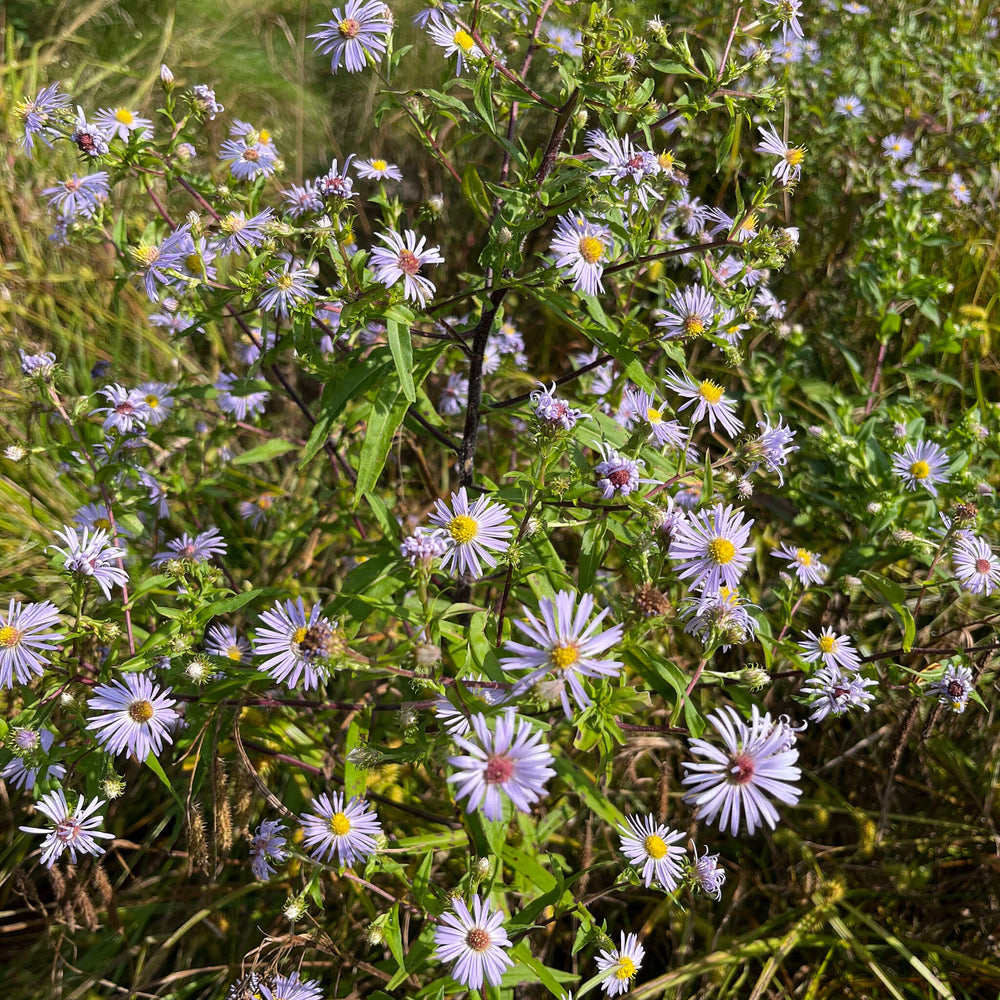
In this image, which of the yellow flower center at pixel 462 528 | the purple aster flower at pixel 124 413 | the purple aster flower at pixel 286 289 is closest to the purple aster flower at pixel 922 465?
the yellow flower center at pixel 462 528

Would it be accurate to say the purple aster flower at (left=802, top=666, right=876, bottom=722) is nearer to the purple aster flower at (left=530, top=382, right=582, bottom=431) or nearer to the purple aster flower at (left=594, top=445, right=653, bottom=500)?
the purple aster flower at (left=594, top=445, right=653, bottom=500)

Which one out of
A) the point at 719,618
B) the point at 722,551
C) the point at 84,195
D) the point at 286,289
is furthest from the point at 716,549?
the point at 84,195

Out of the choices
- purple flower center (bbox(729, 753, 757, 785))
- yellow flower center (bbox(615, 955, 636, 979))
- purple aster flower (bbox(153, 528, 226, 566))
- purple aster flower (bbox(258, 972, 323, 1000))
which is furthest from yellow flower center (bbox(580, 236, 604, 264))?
purple aster flower (bbox(258, 972, 323, 1000))

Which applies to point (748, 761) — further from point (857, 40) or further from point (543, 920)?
point (857, 40)

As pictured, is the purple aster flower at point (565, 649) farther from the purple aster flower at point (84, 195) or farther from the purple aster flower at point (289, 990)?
the purple aster flower at point (84, 195)

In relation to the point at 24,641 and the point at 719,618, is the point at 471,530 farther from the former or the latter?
the point at 24,641
